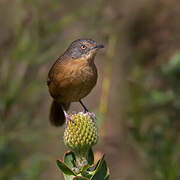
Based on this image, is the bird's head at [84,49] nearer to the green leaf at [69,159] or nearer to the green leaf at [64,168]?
the green leaf at [69,159]

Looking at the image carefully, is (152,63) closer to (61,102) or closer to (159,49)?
(159,49)

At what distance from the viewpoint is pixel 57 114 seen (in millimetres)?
4379

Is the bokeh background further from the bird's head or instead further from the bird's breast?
the bird's breast

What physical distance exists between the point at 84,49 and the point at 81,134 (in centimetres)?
191

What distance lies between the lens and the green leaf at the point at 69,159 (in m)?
2.37

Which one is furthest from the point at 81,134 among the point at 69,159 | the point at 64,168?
the point at 64,168

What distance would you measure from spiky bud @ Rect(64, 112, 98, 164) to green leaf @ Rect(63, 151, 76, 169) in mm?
33

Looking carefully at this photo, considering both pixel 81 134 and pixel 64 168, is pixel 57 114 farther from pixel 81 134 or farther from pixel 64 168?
pixel 64 168

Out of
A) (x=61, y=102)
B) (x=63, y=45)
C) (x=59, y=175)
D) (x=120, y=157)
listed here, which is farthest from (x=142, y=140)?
(x=59, y=175)

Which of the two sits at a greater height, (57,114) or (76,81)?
(76,81)

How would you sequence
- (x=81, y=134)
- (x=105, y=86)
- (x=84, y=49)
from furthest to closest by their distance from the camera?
(x=105, y=86) → (x=84, y=49) → (x=81, y=134)

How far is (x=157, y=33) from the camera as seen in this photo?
5.43m

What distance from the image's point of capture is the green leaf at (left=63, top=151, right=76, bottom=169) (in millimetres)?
2369

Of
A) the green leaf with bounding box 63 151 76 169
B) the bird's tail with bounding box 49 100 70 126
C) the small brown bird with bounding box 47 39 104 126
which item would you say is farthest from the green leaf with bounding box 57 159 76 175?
the bird's tail with bounding box 49 100 70 126
